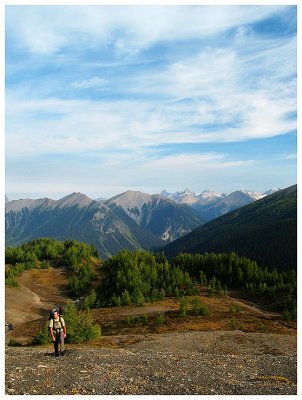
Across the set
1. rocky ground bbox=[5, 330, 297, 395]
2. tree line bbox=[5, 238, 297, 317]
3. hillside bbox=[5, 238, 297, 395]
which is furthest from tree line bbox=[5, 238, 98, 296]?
rocky ground bbox=[5, 330, 297, 395]

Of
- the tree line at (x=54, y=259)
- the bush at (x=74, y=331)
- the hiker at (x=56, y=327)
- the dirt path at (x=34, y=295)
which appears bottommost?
the dirt path at (x=34, y=295)

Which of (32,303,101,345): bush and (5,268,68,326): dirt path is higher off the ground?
(32,303,101,345): bush

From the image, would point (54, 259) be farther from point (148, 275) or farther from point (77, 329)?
point (77, 329)

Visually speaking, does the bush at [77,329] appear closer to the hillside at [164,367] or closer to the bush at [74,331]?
the bush at [74,331]

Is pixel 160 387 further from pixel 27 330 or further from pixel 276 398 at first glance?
pixel 27 330

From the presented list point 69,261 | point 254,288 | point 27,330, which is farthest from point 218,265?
point 27,330

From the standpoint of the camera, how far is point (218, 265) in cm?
16288

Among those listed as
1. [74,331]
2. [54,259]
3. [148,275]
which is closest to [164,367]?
[74,331]

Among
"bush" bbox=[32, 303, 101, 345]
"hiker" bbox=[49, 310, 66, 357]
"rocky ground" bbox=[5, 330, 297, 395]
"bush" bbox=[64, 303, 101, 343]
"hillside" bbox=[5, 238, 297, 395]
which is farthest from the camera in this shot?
"bush" bbox=[64, 303, 101, 343]

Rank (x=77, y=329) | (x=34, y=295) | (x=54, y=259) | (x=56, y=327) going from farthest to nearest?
(x=54, y=259)
(x=34, y=295)
(x=77, y=329)
(x=56, y=327)

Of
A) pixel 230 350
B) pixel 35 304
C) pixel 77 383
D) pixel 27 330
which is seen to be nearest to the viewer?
pixel 77 383

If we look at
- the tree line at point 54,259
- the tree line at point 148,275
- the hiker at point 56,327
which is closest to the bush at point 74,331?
the hiker at point 56,327

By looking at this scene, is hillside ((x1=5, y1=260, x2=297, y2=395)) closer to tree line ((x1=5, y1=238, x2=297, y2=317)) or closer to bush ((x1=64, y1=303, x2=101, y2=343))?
bush ((x1=64, y1=303, x2=101, y2=343))

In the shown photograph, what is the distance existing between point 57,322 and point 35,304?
88159 millimetres
